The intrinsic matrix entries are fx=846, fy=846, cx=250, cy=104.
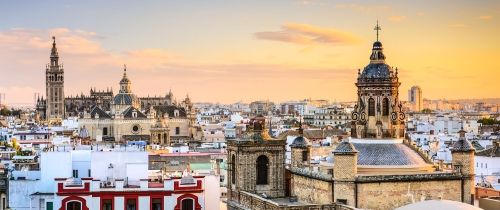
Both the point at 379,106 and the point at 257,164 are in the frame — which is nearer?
the point at 379,106

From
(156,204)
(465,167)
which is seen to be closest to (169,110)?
(156,204)

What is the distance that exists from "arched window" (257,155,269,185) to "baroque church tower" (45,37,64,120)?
108611mm

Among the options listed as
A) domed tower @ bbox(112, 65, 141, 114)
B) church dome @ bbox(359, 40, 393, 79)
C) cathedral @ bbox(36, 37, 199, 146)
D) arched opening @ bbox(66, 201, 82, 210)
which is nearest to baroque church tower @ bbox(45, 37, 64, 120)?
cathedral @ bbox(36, 37, 199, 146)

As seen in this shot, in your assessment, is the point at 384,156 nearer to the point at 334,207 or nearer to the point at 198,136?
the point at 334,207

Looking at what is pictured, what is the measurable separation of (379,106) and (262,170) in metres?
4.98

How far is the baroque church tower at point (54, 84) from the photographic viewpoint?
137 meters

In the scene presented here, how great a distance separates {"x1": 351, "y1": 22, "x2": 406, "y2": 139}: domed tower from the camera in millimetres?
29969

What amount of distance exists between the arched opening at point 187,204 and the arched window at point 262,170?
2.99 metres

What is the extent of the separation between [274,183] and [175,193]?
386 centimetres

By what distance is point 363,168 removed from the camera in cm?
2834

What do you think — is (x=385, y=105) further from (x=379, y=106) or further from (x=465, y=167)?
(x=465, y=167)

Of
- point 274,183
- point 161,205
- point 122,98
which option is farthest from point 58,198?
point 122,98

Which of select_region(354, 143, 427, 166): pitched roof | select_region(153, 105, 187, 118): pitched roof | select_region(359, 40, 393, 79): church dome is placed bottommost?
select_region(354, 143, 427, 166): pitched roof

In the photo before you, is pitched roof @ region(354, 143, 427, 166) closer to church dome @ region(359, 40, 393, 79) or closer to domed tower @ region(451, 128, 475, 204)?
domed tower @ region(451, 128, 475, 204)
